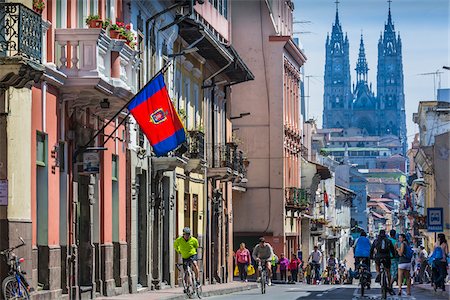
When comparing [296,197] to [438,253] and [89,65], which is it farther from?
[89,65]

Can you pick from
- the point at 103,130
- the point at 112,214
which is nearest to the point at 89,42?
the point at 103,130

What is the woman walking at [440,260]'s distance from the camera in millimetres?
32875

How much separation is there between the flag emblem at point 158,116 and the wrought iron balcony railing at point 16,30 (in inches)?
290

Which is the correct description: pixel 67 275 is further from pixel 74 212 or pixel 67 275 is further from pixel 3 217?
pixel 3 217

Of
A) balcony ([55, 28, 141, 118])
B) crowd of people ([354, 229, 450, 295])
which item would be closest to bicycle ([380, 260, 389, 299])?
crowd of people ([354, 229, 450, 295])

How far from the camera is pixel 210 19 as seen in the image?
164ft

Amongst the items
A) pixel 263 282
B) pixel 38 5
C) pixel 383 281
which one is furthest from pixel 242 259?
pixel 38 5

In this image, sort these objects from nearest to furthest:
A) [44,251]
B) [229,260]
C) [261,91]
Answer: [44,251] → [229,260] → [261,91]

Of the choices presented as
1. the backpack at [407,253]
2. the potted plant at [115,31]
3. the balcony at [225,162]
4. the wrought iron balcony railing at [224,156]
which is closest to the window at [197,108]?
the balcony at [225,162]

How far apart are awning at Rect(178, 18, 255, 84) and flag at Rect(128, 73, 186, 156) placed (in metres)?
11.1

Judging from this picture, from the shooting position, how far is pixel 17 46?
19.7m

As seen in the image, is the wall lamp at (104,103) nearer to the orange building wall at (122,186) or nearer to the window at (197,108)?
the orange building wall at (122,186)

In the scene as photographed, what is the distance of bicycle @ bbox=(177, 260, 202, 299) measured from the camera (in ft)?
102

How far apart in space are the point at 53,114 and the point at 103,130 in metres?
3.36
